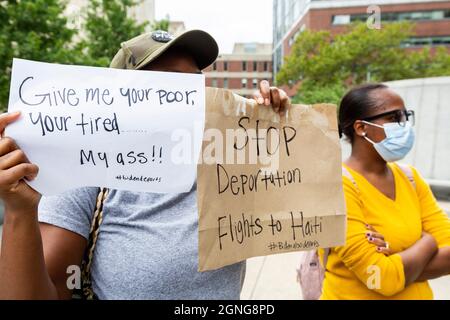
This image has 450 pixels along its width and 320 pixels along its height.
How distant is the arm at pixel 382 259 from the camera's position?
1.47m

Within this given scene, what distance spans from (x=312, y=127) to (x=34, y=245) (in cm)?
84

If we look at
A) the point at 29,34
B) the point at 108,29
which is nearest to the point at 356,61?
the point at 108,29

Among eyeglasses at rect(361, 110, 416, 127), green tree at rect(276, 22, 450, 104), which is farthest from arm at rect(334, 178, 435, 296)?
green tree at rect(276, 22, 450, 104)

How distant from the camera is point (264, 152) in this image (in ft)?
3.87

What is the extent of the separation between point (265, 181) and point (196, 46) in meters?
0.48

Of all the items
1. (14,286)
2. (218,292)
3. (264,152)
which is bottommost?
(218,292)

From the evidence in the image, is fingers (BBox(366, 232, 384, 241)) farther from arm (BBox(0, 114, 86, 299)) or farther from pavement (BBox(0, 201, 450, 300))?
pavement (BBox(0, 201, 450, 300))

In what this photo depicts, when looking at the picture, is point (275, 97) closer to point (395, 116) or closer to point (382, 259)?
point (382, 259)

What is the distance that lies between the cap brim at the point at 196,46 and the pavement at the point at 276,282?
103 inches

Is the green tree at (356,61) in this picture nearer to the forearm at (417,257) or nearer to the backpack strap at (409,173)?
the backpack strap at (409,173)

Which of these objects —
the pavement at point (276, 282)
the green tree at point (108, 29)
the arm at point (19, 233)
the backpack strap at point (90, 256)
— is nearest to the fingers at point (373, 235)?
the backpack strap at point (90, 256)

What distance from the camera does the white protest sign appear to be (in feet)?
3.23

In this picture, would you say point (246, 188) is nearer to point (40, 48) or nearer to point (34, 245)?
point (34, 245)
